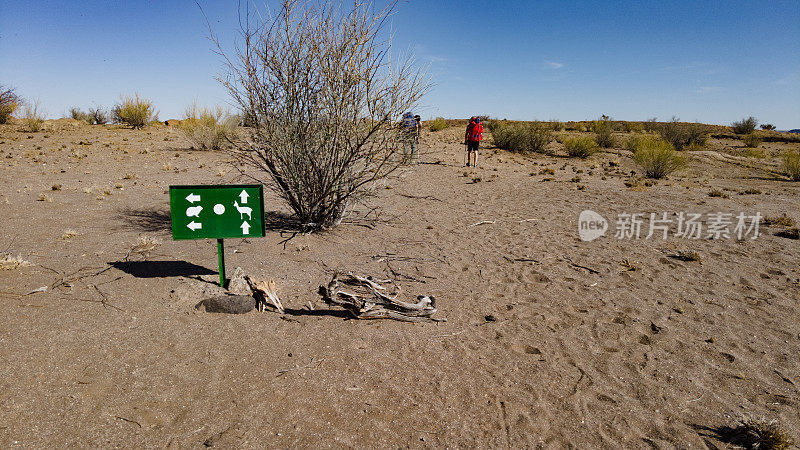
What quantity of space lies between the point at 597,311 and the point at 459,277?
166cm

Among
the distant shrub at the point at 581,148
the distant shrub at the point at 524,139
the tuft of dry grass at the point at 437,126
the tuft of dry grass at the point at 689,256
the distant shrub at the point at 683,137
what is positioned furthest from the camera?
the tuft of dry grass at the point at 437,126

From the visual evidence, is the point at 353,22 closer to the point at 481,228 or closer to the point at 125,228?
the point at 481,228

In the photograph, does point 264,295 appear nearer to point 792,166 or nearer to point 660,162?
point 660,162

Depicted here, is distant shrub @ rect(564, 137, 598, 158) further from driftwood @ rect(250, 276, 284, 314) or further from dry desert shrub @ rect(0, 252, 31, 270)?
dry desert shrub @ rect(0, 252, 31, 270)

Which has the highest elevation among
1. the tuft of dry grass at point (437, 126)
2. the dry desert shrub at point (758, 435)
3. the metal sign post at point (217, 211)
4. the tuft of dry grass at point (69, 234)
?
→ the tuft of dry grass at point (437, 126)

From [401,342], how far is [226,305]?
1.79m

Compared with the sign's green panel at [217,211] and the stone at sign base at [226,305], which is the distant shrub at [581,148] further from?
the stone at sign base at [226,305]

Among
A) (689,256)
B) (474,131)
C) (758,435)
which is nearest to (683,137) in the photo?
(474,131)

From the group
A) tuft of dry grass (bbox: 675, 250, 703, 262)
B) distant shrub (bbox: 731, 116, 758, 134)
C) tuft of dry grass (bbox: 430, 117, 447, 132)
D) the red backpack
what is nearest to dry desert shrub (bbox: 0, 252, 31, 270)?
tuft of dry grass (bbox: 675, 250, 703, 262)

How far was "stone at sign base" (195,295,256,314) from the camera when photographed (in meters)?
4.07

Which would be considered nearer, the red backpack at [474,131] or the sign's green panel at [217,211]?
the sign's green panel at [217,211]

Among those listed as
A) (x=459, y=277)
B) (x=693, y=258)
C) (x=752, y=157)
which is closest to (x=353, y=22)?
(x=459, y=277)

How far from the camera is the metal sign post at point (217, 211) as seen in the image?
401 centimetres

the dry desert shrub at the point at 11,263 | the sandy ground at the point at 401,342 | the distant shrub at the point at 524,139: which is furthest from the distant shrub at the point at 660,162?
the dry desert shrub at the point at 11,263
